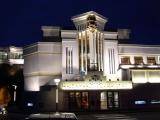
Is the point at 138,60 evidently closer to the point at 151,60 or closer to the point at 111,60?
the point at 151,60

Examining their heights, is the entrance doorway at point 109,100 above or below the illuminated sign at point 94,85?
below

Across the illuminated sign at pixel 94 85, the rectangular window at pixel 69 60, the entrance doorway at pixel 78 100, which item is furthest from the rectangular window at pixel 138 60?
the entrance doorway at pixel 78 100

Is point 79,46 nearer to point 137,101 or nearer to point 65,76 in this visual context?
point 65,76

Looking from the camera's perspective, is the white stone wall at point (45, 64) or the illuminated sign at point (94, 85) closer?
the illuminated sign at point (94, 85)

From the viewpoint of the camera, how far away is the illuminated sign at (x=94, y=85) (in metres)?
39.4

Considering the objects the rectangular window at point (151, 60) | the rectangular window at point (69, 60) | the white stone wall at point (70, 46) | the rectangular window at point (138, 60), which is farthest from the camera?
the rectangular window at point (151, 60)

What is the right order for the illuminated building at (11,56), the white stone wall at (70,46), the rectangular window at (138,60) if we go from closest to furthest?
the white stone wall at (70,46), the rectangular window at (138,60), the illuminated building at (11,56)

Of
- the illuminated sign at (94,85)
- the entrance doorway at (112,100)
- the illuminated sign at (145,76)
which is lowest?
the entrance doorway at (112,100)

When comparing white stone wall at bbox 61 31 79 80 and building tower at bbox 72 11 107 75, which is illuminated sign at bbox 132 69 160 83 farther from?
white stone wall at bbox 61 31 79 80

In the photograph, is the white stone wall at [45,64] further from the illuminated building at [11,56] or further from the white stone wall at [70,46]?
the illuminated building at [11,56]

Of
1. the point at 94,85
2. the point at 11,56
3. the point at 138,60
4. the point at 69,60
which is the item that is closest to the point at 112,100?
the point at 94,85

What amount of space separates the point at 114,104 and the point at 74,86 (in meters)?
6.24

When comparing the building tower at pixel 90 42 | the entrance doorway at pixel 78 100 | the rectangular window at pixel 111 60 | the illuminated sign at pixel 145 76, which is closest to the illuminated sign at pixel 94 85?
the entrance doorway at pixel 78 100

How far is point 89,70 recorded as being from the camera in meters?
42.7
